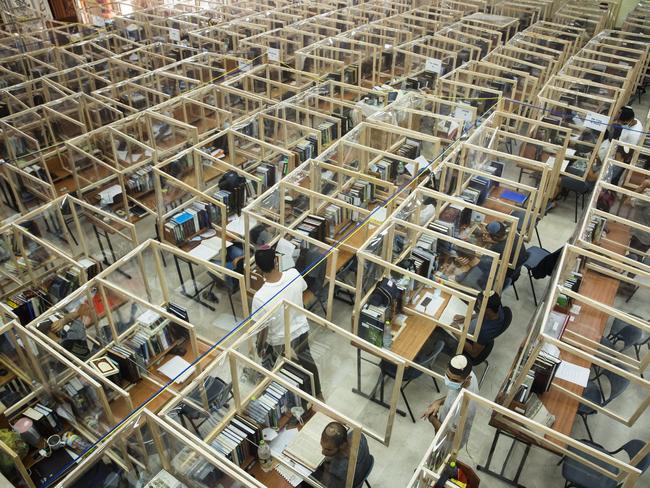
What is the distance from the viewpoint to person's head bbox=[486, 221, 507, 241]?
6888mm

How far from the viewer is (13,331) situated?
495 cm

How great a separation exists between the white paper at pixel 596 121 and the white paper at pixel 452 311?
4.81 m

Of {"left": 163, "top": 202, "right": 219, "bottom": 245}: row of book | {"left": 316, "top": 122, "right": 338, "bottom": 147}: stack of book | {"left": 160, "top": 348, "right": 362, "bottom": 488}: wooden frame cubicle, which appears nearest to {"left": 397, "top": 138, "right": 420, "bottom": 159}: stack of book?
{"left": 316, "top": 122, "right": 338, "bottom": 147}: stack of book

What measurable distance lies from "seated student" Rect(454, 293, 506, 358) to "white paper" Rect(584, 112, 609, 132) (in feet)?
14.9

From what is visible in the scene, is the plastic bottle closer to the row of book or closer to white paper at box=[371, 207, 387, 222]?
white paper at box=[371, 207, 387, 222]

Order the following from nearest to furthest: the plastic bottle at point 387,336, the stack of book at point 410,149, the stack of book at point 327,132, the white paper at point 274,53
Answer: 1. the plastic bottle at point 387,336
2. the stack of book at point 410,149
3. the stack of book at point 327,132
4. the white paper at point 274,53

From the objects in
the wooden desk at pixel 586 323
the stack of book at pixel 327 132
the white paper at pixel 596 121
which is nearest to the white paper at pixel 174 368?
the wooden desk at pixel 586 323

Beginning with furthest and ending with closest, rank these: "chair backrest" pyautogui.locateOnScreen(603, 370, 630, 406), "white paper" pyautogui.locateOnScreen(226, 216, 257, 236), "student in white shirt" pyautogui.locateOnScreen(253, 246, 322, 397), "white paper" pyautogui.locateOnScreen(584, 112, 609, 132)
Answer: "white paper" pyautogui.locateOnScreen(584, 112, 609, 132), "white paper" pyautogui.locateOnScreen(226, 216, 257, 236), "chair backrest" pyautogui.locateOnScreen(603, 370, 630, 406), "student in white shirt" pyautogui.locateOnScreen(253, 246, 322, 397)

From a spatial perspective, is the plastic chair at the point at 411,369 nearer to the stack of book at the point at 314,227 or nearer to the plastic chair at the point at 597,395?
the plastic chair at the point at 597,395

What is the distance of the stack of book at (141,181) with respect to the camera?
8.34m

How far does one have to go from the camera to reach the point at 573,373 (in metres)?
5.41

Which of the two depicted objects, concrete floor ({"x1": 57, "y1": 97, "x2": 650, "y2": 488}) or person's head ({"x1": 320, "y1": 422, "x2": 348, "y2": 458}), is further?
concrete floor ({"x1": 57, "y1": 97, "x2": 650, "y2": 488})

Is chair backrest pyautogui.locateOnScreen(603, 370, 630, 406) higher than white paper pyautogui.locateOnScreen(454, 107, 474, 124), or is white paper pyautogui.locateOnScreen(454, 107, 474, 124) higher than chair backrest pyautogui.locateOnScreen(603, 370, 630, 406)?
white paper pyautogui.locateOnScreen(454, 107, 474, 124)

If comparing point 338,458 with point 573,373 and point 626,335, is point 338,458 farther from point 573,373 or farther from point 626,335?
point 626,335
